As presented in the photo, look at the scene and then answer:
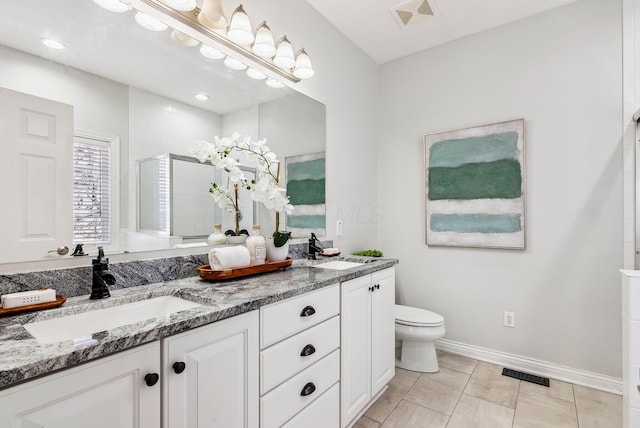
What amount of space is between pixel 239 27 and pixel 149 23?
421mm

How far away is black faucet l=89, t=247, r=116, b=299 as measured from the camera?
3.59ft

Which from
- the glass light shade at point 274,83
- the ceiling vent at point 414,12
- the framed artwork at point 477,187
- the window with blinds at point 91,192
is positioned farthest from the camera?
the framed artwork at point 477,187

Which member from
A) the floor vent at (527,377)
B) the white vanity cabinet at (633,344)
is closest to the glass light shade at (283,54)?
the white vanity cabinet at (633,344)

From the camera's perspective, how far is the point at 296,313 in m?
1.31

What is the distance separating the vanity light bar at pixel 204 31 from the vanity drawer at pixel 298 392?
164cm

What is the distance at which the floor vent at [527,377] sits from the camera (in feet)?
7.15

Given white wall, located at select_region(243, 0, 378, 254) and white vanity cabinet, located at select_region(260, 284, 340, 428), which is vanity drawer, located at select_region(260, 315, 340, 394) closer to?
white vanity cabinet, located at select_region(260, 284, 340, 428)

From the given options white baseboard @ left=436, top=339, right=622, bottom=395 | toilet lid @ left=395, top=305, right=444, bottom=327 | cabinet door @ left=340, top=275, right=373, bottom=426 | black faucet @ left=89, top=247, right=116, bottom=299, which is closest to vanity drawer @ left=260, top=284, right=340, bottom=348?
cabinet door @ left=340, top=275, right=373, bottom=426

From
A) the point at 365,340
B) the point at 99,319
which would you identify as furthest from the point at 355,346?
the point at 99,319

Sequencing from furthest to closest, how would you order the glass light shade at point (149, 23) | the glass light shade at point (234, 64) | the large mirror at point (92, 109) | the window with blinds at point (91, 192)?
the glass light shade at point (234, 64)
the glass light shade at point (149, 23)
the window with blinds at point (91, 192)
the large mirror at point (92, 109)

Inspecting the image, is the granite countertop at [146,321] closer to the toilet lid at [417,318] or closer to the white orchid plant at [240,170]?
the white orchid plant at [240,170]

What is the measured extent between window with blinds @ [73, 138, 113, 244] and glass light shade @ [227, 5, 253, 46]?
2.74 ft

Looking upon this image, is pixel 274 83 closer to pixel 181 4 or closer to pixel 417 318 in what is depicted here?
pixel 181 4

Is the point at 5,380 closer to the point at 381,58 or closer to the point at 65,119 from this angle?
the point at 65,119
